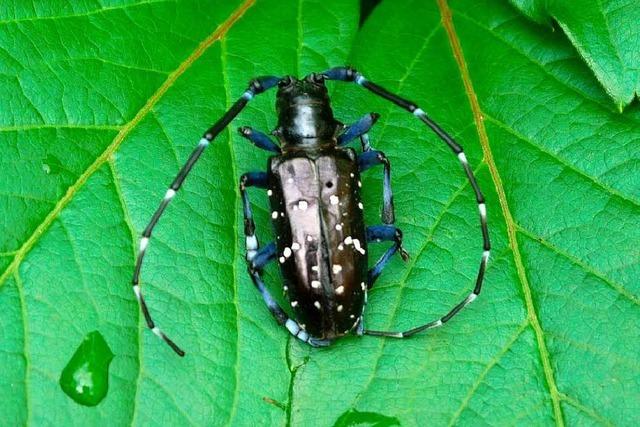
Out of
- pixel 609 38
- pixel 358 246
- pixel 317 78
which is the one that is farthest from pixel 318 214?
A: pixel 609 38

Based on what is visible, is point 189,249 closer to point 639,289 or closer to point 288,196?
point 288,196

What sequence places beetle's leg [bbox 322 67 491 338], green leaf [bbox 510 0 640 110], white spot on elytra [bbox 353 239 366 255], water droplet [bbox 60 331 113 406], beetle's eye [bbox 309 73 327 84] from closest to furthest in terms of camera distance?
water droplet [bbox 60 331 113 406], beetle's leg [bbox 322 67 491 338], green leaf [bbox 510 0 640 110], white spot on elytra [bbox 353 239 366 255], beetle's eye [bbox 309 73 327 84]

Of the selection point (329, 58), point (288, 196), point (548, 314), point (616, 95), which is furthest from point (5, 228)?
point (616, 95)

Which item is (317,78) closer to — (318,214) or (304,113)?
(304,113)

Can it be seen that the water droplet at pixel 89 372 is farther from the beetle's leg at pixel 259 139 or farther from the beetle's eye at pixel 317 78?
the beetle's eye at pixel 317 78

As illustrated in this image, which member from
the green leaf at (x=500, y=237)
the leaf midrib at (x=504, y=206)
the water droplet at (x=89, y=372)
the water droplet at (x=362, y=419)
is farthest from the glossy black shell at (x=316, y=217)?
the water droplet at (x=89, y=372)

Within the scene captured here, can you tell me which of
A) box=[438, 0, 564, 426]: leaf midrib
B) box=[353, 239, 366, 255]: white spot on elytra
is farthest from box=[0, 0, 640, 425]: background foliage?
box=[353, 239, 366, 255]: white spot on elytra

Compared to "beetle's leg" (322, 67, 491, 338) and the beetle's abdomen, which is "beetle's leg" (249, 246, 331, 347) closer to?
the beetle's abdomen
